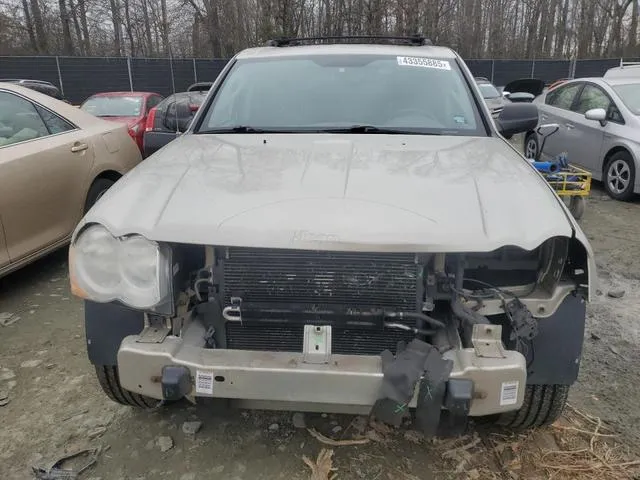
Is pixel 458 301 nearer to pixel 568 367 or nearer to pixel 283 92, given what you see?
pixel 568 367

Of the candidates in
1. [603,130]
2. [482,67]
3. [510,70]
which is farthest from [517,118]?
[510,70]

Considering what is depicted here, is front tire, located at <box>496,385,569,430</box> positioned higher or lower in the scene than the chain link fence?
lower

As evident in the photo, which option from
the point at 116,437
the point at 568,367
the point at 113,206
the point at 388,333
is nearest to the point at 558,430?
the point at 568,367

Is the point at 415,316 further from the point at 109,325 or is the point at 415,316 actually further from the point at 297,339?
the point at 109,325

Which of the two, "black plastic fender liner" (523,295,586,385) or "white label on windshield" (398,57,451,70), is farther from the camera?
"white label on windshield" (398,57,451,70)

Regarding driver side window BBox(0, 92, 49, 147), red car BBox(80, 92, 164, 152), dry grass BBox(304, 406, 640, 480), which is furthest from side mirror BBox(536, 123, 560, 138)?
red car BBox(80, 92, 164, 152)

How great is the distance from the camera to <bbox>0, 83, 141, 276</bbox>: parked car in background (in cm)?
385

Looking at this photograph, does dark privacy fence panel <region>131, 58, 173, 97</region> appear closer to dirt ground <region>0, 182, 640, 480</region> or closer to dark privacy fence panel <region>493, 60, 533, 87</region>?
dark privacy fence panel <region>493, 60, 533, 87</region>

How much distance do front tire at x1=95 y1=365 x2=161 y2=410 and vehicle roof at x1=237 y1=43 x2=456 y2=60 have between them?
7.74 ft

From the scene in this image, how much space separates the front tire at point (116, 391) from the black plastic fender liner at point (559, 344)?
1.72 meters

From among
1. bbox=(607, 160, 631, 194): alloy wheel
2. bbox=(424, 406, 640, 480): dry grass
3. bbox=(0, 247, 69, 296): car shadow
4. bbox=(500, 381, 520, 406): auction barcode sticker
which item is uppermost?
bbox=(500, 381, 520, 406): auction barcode sticker

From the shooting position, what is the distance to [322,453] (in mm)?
2490

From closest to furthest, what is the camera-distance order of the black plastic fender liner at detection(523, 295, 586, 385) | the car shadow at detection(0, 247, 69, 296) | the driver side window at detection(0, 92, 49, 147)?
1. the black plastic fender liner at detection(523, 295, 586, 385)
2. the driver side window at detection(0, 92, 49, 147)
3. the car shadow at detection(0, 247, 69, 296)

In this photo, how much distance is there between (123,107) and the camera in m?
9.90
